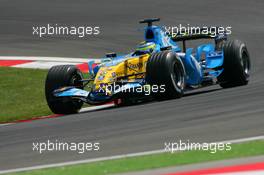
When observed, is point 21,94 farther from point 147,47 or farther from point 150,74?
point 150,74

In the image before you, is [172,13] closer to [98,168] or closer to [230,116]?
[230,116]

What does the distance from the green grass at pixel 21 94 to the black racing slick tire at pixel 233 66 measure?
3257 millimetres

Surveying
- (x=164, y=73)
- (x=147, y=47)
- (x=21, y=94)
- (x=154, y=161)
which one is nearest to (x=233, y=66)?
(x=147, y=47)

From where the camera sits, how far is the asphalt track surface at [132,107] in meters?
10.5

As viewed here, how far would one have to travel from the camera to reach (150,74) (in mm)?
14414

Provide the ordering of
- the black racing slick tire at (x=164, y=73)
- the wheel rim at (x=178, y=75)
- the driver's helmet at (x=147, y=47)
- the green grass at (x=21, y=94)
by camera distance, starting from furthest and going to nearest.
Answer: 1. the green grass at (x=21, y=94)
2. the driver's helmet at (x=147, y=47)
3. the wheel rim at (x=178, y=75)
4. the black racing slick tire at (x=164, y=73)

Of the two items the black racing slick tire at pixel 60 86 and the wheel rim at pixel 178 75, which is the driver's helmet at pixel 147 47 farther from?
the black racing slick tire at pixel 60 86

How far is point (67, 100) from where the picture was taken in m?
15.0

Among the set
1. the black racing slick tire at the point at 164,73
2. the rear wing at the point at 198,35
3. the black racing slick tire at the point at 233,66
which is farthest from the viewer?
the rear wing at the point at 198,35

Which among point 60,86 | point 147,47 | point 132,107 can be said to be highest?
point 147,47

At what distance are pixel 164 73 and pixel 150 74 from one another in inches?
9.6

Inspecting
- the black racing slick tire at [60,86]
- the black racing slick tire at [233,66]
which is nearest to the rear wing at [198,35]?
the black racing slick tire at [233,66]

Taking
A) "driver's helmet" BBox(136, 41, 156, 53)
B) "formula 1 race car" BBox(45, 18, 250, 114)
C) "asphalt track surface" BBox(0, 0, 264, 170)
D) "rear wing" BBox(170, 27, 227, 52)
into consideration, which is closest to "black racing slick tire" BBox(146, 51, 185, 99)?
"formula 1 race car" BBox(45, 18, 250, 114)

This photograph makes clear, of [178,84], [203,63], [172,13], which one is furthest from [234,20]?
[178,84]
